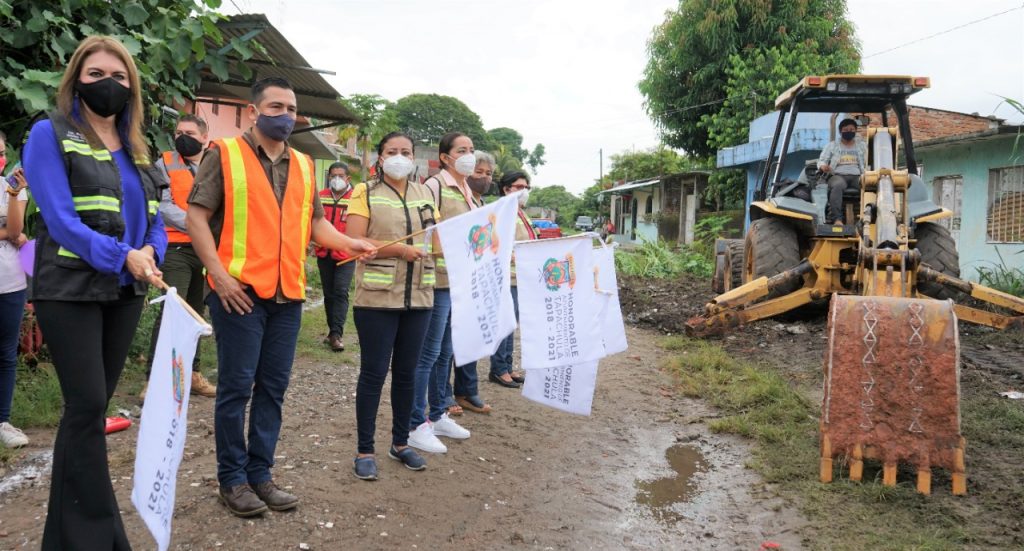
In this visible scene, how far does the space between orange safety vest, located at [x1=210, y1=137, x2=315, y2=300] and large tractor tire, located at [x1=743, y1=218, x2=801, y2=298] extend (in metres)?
5.82

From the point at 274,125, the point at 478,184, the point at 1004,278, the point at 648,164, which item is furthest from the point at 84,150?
the point at 648,164

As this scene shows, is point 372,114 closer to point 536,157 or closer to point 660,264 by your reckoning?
point 660,264

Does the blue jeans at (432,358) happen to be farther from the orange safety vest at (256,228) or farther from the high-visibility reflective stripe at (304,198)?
the orange safety vest at (256,228)

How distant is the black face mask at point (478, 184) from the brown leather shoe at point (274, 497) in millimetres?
2941

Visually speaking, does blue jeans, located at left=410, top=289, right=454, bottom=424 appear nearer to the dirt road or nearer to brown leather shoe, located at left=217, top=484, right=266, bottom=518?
the dirt road

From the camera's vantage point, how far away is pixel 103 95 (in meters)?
2.76

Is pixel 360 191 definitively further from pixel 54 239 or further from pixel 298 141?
pixel 298 141

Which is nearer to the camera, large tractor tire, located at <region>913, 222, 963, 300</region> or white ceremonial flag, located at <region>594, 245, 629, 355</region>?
white ceremonial flag, located at <region>594, 245, 629, 355</region>

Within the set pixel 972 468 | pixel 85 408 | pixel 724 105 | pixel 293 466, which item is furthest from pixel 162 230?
pixel 724 105

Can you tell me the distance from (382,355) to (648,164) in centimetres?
3673

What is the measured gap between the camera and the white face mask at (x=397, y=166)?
4031 mm

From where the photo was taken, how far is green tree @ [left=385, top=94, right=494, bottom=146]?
8062 centimetres

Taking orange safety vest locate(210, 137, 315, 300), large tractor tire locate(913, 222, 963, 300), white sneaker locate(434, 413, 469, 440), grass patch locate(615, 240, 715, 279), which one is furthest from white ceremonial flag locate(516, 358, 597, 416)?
grass patch locate(615, 240, 715, 279)

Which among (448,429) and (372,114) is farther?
(372,114)
